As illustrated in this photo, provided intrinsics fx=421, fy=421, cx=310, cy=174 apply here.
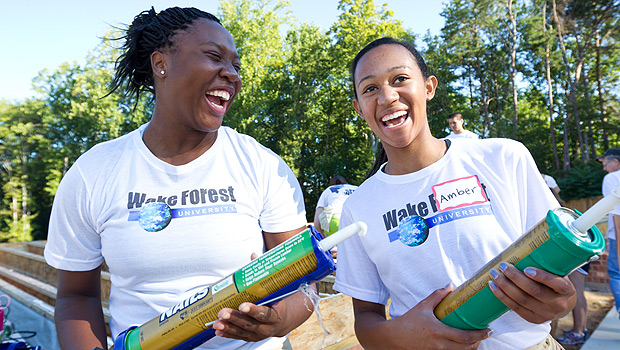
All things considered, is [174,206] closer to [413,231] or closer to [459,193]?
[413,231]

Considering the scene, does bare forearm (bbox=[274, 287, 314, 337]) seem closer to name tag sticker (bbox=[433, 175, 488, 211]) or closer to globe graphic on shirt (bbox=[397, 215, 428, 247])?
globe graphic on shirt (bbox=[397, 215, 428, 247])

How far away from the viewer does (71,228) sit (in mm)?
1732

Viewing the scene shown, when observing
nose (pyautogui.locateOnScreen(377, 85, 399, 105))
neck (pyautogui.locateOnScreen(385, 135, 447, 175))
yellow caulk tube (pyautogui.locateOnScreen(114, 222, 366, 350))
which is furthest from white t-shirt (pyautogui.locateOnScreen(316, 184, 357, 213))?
yellow caulk tube (pyautogui.locateOnScreen(114, 222, 366, 350))

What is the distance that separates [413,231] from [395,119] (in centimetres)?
50

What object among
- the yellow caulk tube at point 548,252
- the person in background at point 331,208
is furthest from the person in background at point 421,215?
the person in background at point 331,208

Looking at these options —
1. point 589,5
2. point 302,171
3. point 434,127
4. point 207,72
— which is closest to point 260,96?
point 302,171

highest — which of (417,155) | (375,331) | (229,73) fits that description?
(229,73)

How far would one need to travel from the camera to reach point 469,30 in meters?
29.3

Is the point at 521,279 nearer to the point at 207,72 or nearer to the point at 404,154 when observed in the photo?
the point at 404,154

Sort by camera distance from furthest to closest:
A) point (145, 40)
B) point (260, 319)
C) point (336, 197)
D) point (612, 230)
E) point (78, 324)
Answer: point (336, 197) < point (612, 230) < point (145, 40) < point (78, 324) < point (260, 319)

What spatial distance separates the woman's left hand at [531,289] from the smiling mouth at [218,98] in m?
1.24

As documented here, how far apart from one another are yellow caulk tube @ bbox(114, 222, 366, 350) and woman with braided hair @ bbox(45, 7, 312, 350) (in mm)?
290

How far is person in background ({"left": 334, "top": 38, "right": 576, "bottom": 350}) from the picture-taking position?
1560mm

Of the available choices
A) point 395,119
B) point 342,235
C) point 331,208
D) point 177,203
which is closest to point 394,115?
point 395,119
